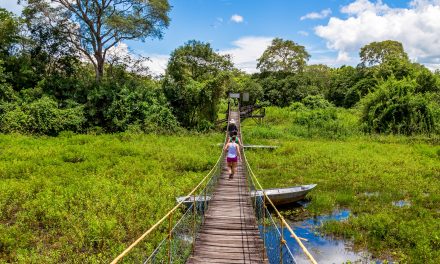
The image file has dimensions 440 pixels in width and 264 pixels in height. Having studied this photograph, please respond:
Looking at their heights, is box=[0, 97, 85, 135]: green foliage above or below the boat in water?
above

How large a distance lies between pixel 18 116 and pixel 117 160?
36.0 feet

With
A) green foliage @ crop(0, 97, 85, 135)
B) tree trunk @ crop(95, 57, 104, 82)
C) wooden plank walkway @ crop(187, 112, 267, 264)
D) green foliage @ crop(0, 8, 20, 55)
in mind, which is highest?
green foliage @ crop(0, 8, 20, 55)

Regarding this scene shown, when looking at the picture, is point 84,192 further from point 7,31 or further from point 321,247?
point 7,31

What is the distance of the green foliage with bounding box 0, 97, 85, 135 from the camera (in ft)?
72.0

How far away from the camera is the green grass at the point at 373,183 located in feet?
29.2

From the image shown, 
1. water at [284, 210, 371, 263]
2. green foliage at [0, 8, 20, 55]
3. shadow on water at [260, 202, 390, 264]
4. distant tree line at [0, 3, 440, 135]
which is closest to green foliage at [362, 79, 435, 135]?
distant tree line at [0, 3, 440, 135]

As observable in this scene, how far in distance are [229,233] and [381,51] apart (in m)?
44.2

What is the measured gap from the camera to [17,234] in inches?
326

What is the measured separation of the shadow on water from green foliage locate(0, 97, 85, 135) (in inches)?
737

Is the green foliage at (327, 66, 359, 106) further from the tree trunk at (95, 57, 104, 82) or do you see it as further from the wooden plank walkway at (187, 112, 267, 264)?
the wooden plank walkway at (187, 112, 267, 264)

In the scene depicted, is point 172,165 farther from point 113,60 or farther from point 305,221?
point 113,60

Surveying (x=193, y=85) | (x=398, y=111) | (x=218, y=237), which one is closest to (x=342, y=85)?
(x=398, y=111)

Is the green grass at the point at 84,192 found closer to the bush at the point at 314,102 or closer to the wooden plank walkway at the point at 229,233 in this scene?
the wooden plank walkway at the point at 229,233

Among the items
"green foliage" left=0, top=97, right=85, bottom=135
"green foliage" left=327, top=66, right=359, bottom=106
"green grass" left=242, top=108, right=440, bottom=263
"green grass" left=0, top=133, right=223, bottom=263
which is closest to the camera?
"green grass" left=0, top=133, right=223, bottom=263
